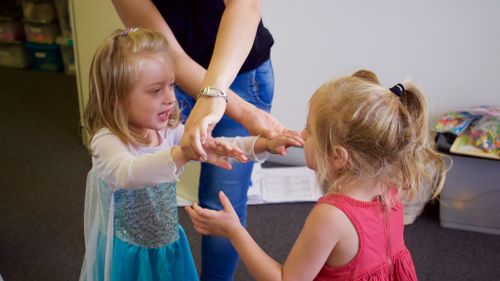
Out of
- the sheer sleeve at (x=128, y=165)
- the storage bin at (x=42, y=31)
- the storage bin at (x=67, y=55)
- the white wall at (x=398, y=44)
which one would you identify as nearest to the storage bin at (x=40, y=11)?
the storage bin at (x=42, y=31)

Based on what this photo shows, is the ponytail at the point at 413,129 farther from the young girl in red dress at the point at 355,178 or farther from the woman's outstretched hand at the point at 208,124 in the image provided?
the woman's outstretched hand at the point at 208,124

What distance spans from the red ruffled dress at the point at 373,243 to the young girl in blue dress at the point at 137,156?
21cm

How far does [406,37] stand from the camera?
235 cm

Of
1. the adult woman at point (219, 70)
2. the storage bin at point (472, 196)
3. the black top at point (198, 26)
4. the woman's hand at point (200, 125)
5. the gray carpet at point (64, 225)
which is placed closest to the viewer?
the woman's hand at point (200, 125)

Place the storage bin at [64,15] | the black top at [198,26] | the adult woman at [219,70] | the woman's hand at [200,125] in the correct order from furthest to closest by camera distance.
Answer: the storage bin at [64,15]
the black top at [198,26]
the adult woman at [219,70]
the woman's hand at [200,125]

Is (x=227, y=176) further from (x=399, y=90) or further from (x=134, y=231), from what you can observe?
(x=399, y=90)

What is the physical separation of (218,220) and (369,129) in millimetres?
366

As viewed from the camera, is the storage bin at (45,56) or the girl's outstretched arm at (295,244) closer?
the girl's outstretched arm at (295,244)

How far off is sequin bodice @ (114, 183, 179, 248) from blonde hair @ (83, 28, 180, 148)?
144mm

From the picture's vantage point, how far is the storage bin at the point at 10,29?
3.84m

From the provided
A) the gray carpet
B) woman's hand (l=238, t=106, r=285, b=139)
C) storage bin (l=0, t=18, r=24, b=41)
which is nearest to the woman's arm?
woman's hand (l=238, t=106, r=285, b=139)

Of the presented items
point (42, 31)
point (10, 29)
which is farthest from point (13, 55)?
point (42, 31)

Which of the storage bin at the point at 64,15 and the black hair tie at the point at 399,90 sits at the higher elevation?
the black hair tie at the point at 399,90

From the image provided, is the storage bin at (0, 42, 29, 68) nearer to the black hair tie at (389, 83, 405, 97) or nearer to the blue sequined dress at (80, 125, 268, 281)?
the blue sequined dress at (80, 125, 268, 281)
